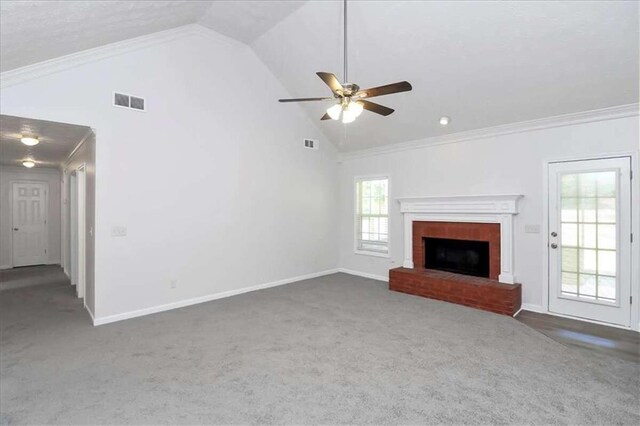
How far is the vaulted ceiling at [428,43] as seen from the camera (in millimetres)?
3016

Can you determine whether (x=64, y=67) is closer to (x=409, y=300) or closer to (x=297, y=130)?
(x=297, y=130)

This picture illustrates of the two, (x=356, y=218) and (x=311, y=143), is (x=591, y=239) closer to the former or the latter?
(x=356, y=218)

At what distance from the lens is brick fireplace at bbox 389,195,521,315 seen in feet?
15.0

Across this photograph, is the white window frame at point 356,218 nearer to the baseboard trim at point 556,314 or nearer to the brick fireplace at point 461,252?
the brick fireplace at point 461,252

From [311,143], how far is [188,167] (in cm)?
264

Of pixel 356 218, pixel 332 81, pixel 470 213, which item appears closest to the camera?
pixel 332 81

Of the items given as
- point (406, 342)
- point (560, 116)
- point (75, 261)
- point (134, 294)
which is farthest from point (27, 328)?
point (560, 116)

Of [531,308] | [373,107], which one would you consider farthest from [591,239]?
[373,107]

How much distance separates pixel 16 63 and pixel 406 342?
4847 millimetres

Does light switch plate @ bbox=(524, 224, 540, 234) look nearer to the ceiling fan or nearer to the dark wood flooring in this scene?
the dark wood flooring

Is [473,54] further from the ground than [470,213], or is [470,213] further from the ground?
[473,54]

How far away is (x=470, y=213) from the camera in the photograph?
5062 millimetres

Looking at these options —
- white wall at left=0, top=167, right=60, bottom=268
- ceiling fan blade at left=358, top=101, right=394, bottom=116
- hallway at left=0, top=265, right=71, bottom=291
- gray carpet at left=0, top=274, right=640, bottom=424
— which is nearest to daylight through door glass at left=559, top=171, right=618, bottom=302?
gray carpet at left=0, top=274, right=640, bottom=424

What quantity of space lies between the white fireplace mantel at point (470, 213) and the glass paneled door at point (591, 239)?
1.63 feet
